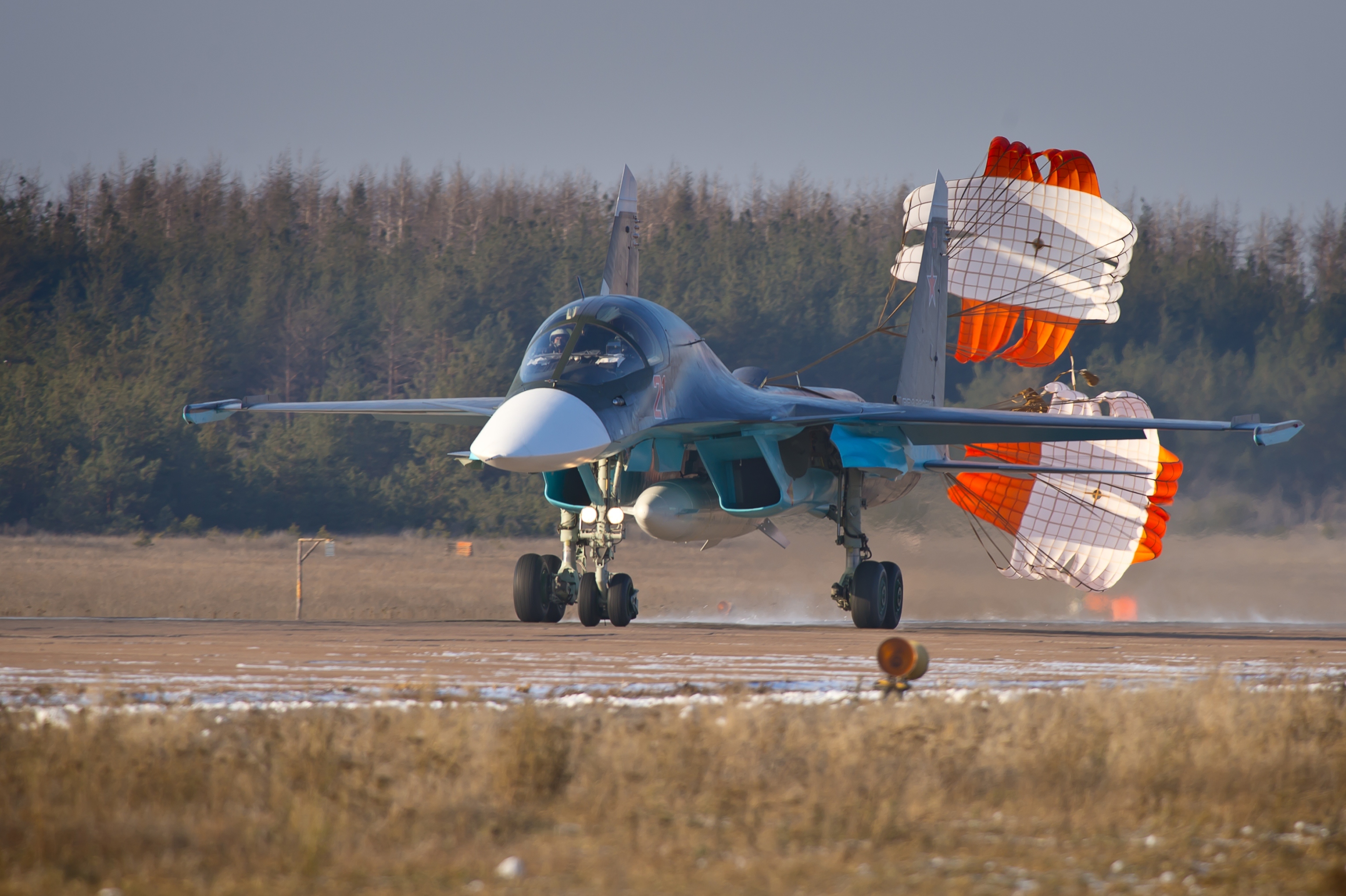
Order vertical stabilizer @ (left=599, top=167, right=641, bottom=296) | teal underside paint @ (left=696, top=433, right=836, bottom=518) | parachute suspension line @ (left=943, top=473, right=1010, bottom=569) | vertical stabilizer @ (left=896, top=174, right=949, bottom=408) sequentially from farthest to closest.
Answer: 1. parachute suspension line @ (left=943, top=473, right=1010, bottom=569)
2. vertical stabilizer @ (left=896, top=174, right=949, bottom=408)
3. vertical stabilizer @ (left=599, top=167, right=641, bottom=296)
4. teal underside paint @ (left=696, top=433, right=836, bottom=518)

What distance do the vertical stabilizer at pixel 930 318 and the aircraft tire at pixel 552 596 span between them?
7515 mm

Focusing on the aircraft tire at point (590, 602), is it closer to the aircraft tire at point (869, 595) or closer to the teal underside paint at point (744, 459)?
the teal underside paint at point (744, 459)

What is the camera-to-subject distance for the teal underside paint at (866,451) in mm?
19297

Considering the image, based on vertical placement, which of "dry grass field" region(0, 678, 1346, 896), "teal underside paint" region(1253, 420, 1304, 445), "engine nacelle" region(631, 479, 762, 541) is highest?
"teal underside paint" region(1253, 420, 1304, 445)

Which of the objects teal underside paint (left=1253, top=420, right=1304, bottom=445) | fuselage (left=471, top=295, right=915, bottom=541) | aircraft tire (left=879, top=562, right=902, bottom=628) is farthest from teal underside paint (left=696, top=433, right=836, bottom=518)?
teal underside paint (left=1253, top=420, right=1304, bottom=445)

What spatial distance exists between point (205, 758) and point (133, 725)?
822 mm

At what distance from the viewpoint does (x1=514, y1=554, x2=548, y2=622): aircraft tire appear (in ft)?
63.9

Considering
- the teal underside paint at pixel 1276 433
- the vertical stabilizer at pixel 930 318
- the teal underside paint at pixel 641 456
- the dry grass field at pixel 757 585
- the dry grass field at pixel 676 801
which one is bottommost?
the dry grass field at pixel 757 585

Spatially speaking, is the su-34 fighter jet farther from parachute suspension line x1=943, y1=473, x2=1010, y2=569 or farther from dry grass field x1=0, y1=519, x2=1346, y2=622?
dry grass field x1=0, y1=519, x2=1346, y2=622

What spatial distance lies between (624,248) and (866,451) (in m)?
5.99

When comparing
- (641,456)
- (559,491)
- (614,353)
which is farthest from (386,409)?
(614,353)

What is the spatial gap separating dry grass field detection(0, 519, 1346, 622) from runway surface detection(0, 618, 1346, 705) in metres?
8.22

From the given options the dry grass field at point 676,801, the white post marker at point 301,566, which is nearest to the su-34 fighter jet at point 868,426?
the white post marker at point 301,566

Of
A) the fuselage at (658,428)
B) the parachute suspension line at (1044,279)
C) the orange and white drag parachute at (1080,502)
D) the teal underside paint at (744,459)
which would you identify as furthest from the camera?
the parachute suspension line at (1044,279)
